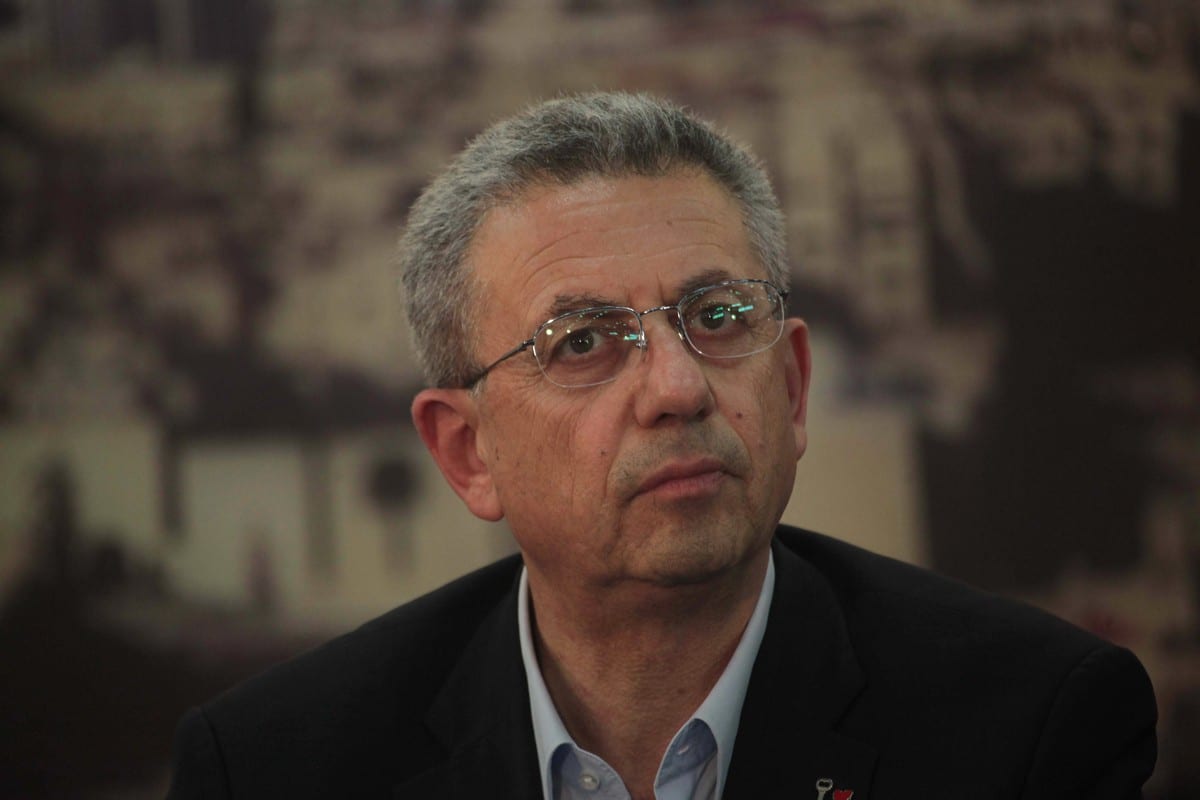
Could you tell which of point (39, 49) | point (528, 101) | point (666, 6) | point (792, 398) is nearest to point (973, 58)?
point (666, 6)

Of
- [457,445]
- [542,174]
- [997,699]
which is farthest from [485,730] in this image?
[542,174]

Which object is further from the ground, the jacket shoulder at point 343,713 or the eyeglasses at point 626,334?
the eyeglasses at point 626,334

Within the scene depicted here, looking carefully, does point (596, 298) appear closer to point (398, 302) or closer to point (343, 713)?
point (343, 713)

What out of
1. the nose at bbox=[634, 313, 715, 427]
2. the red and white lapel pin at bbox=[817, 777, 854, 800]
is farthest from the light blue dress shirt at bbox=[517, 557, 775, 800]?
the nose at bbox=[634, 313, 715, 427]

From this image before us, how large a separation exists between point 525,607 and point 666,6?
86.6 inches

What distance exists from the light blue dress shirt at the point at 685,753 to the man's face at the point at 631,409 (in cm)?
21

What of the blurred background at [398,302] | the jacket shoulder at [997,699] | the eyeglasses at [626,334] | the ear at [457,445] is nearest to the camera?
the jacket shoulder at [997,699]

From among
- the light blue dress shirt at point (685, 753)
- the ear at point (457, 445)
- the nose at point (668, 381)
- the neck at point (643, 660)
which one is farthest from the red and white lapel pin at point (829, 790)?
the ear at point (457, 445)

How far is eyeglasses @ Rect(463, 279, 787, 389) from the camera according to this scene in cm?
209

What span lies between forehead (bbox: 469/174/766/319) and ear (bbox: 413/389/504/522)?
25 cm

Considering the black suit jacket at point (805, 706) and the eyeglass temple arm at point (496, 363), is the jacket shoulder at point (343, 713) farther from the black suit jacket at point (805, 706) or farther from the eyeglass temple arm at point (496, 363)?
the eyeglass temple arm at point (496, 363)

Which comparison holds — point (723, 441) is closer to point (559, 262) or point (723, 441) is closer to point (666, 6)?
point (559, 262)

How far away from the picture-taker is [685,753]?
7.07 ft

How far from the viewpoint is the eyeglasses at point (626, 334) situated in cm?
209
